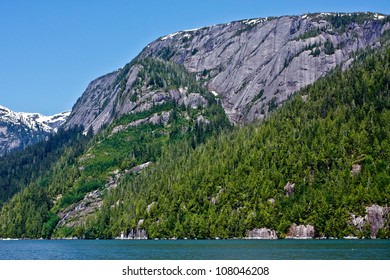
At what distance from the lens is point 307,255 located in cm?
12662
